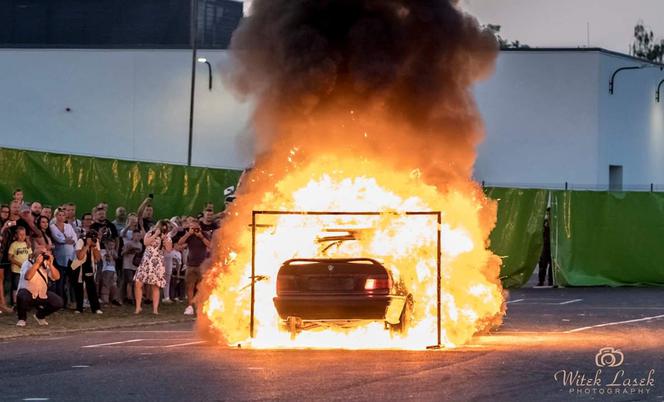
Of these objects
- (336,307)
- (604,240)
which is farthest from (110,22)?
(336,307)

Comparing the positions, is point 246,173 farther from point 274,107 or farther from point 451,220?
point 451,220

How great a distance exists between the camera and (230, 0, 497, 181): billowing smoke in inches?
741

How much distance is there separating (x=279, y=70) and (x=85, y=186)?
7554 mm

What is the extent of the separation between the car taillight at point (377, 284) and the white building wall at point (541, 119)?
123ft

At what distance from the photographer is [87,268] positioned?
75.4 ft

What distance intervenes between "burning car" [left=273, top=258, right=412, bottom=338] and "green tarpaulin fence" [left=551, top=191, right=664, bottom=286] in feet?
57.1

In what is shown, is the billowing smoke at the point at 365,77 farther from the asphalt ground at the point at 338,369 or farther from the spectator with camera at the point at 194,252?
the spectator with camera at the point at 194,252

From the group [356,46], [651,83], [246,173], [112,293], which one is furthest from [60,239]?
[651,83]

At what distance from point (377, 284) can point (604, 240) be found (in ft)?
60.5

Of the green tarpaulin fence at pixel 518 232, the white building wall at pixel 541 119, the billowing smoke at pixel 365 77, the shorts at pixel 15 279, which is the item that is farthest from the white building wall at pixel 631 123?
the billowing smoke at pixel 365 77

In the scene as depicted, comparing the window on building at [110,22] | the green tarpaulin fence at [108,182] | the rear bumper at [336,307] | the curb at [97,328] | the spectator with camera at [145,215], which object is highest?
the window on building at [110,22]

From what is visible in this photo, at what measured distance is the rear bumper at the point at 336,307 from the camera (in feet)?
54.3

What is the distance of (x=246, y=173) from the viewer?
19.2 metres

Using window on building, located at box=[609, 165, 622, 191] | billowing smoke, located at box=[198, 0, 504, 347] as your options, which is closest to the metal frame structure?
billowing smoke, located at box=[198, 0, 504, 347]
